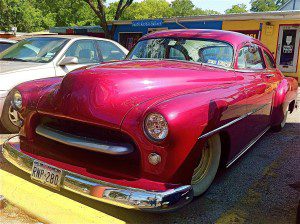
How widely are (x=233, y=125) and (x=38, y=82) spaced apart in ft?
6.61

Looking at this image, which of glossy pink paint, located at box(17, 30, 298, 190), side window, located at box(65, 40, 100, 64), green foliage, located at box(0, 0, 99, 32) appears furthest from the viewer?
green foliage, located at box(0, 0, 99, 32)

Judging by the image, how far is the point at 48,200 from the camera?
2.68 meters

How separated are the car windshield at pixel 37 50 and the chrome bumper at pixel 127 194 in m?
3.33

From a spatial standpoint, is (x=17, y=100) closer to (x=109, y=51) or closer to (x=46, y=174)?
(x=46, y=174)

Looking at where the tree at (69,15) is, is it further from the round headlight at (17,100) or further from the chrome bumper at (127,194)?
the chrome bumper at (127,194)

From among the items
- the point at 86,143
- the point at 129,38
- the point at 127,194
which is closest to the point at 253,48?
the point at 86,143

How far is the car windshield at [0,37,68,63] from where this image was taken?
5367 millimetres

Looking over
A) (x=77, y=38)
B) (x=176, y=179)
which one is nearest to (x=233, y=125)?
(x=176, y=179)

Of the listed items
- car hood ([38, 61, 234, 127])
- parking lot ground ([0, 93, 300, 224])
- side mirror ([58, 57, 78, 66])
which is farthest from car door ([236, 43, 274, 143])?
side mirror ([58, 57, 78, 66])

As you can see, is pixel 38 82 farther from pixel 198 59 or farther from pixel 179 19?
pixel 179 19

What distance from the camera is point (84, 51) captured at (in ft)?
19.3

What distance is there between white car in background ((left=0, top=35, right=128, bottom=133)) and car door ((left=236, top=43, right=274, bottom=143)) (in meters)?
2.63

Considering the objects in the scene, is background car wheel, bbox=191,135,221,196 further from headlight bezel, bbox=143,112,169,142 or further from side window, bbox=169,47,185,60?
side window, bbox=169,47,185,60

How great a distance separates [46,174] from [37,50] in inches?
139
